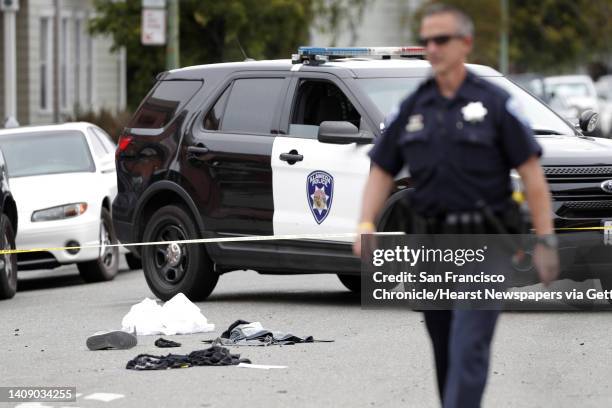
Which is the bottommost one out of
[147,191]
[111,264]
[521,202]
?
[111,264]

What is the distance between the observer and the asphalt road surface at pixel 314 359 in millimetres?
8594

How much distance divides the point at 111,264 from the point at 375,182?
10773 millimetres

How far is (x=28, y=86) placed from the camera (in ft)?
113

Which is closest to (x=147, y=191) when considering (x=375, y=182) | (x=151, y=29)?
(x=375, y=182)

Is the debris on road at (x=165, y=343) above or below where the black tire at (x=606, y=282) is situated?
below

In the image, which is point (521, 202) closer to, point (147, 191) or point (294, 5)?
point (147, 191)

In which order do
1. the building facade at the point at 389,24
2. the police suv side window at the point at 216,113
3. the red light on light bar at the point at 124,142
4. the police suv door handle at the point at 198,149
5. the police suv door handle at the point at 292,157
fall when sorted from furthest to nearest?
the building facade at the point at 389,24 < the red light on light bar at the point at 124,142 < the police suv side window at the point at 216,113 < the police suv door handle at the point at 198,149 < the police suv door handle at the point at 292,157

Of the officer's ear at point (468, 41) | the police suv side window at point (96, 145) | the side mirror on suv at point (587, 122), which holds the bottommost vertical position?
the police suv side window at point (96, 145)

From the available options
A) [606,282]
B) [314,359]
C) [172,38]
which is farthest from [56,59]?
[314,359]

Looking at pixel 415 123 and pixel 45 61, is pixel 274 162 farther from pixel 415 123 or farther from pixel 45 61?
pixel 45 61

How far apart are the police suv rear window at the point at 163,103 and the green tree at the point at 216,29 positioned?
17.2m

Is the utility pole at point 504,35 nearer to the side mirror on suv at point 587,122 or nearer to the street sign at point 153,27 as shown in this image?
the street sign at point 153,27

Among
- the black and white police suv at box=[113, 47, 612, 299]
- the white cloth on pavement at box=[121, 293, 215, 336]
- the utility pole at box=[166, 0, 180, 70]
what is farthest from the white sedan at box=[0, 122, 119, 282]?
the utility pole at box=[166, 0, 180, 70]

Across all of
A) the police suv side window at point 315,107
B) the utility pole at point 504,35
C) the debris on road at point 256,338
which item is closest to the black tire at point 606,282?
the police suv side window at point 315,107
